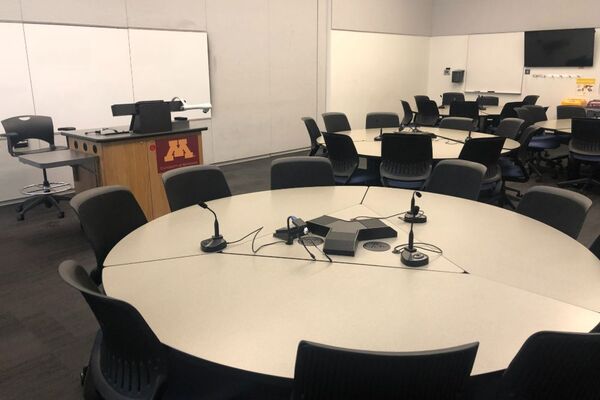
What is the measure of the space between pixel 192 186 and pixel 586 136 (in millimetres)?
5137

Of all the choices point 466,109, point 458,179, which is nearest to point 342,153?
point 458,179

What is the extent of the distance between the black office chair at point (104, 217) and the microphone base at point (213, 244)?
1.92ft

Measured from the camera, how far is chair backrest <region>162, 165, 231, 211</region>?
9.66 feet

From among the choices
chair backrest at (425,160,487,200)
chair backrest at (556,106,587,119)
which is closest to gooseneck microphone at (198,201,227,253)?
chair backrest at (425,160,487,200)

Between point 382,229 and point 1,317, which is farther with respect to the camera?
point 1,317

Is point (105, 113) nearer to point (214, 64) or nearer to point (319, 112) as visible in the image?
point (214, 64)

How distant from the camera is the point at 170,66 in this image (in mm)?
6684

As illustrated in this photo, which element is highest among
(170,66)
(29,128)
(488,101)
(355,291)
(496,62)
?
(496,62)

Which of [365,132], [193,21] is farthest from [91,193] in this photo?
[193,21]

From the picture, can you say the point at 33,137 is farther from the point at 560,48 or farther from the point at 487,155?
the point at 560,48

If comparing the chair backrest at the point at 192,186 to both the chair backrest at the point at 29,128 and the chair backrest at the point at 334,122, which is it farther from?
the chair backrest at the point at 334,122

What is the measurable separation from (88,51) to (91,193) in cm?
406

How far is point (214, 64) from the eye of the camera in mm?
7332

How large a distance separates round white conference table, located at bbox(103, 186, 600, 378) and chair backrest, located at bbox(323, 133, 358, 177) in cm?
206
